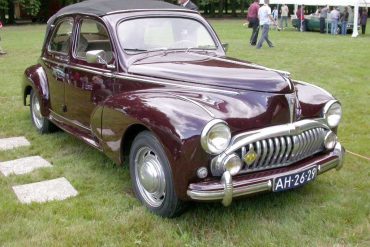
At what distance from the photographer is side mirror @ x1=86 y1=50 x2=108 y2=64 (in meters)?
4.73

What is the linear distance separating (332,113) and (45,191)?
2.80 m

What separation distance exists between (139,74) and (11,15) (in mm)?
32416

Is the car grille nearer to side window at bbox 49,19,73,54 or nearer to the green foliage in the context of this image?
side window at bbox 49,19,73,54

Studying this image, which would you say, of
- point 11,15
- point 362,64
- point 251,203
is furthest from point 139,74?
point 11,15

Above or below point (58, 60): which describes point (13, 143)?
below

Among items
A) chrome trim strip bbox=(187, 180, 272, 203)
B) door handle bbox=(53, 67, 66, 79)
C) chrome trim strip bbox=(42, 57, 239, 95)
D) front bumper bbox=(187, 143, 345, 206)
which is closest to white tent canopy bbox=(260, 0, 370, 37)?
door handle bbox=(53, 67, 66, 79)

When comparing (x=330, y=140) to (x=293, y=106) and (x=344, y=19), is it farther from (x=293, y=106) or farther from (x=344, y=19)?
(x=344, y=19)

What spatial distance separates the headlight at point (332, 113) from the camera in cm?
434

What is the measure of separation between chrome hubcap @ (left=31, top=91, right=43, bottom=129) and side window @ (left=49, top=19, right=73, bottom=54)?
87 centimetres

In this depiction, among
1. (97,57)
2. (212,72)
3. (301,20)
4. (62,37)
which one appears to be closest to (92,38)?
(97,57)

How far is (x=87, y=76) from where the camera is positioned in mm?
5145

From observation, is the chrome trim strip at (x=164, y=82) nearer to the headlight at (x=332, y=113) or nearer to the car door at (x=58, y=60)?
the headlight at (x=332, y=113)

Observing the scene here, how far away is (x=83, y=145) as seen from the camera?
6109mm

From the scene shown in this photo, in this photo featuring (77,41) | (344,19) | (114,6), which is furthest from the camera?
(344,19)
